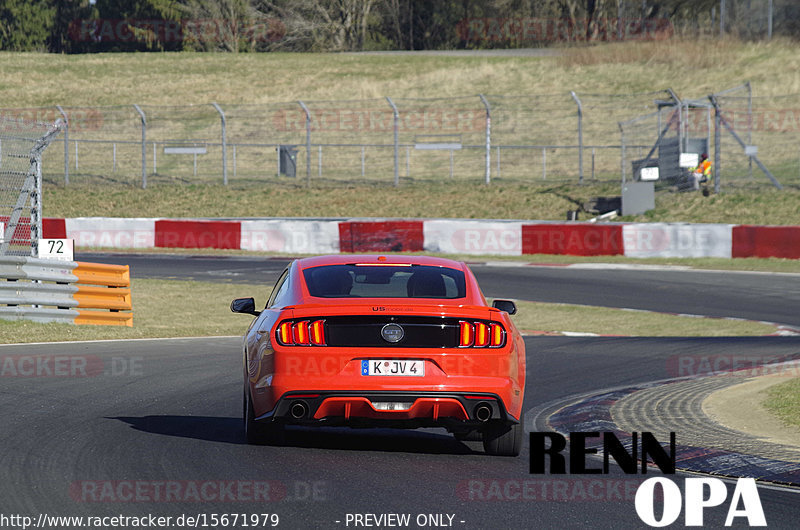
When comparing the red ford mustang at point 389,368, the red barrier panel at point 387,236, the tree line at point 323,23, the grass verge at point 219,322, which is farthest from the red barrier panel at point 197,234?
the tree line at point 323,23

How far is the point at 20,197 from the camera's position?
653 inches

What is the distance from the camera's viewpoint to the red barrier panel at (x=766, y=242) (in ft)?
81.9

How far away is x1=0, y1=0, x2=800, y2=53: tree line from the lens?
2965 inches

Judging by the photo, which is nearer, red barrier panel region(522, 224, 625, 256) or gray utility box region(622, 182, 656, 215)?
red barrier panel region(522, 224, 625, 256)

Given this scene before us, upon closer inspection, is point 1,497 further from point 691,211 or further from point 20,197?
point 691,211

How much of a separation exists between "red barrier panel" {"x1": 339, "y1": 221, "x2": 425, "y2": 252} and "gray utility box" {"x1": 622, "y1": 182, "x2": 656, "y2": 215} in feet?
21.3

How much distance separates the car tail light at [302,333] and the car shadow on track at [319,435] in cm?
88

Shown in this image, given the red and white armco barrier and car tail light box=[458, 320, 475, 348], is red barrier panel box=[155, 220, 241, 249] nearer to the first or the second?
the red and white armco barrier

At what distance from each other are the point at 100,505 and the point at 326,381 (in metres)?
1.67

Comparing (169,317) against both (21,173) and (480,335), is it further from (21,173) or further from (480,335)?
(480,335)

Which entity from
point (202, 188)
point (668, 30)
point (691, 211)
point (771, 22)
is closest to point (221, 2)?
point (668, 30)

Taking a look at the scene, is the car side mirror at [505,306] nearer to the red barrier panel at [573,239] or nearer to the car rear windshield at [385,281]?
the car rear windshield at [385,281]

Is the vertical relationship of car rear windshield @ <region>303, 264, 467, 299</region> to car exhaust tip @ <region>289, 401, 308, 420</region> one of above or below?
above

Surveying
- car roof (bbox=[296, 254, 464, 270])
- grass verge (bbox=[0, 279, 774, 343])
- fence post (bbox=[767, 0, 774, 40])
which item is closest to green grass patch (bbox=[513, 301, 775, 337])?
grass verge (bbox=[0, 279, 774, 343])
